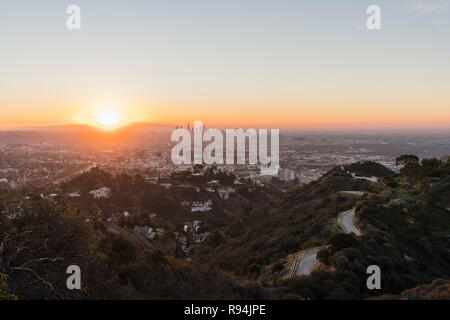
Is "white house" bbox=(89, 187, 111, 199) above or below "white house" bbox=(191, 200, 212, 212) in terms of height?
above

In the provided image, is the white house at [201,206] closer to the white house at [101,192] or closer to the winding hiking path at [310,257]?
the white house at [101,192]

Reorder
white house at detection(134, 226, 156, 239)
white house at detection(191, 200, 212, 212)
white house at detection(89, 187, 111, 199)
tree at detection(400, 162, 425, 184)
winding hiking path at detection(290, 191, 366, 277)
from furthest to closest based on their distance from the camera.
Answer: white house at detection(191, 200, 212, 212) → white house at detection(89, 187, 111, 199) → tree at detection(400, 162, 425, 184) → white house at detection(134, 226, 156, 239) → winding hiking path at detection(290, 191, 366, 277)

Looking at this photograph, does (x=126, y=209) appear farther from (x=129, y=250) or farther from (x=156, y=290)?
(x=156, y=290)

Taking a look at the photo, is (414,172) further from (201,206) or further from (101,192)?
(101,192)

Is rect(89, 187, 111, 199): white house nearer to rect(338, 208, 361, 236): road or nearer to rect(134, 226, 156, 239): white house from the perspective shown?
rect(134, 226, 156, 239): white house

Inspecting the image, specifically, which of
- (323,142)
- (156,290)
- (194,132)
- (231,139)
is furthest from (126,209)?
(323,142)

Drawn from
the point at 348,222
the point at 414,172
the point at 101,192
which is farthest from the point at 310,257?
the point at 101,192

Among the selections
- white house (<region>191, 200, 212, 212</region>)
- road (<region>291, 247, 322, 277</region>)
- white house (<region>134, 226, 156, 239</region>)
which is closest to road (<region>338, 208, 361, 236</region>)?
road (<region>291, 247, 322, 277</region>)

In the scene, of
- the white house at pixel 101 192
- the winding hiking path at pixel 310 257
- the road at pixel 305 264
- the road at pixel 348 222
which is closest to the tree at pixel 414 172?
the road at pixel 348 222
